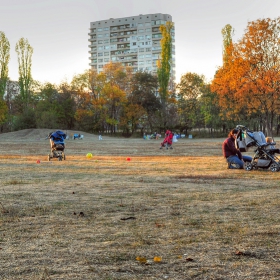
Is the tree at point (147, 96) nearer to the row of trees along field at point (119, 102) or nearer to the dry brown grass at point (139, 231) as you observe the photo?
the row of trees along field at point (119, 102)

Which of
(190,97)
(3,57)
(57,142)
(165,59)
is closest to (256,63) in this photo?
(57,142)

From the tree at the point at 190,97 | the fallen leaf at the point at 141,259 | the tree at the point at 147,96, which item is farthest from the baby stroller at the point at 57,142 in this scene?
the tree at the point at 190,97

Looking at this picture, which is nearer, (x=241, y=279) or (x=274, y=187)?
(x=241, y=279)

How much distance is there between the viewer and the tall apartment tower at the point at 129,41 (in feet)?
411

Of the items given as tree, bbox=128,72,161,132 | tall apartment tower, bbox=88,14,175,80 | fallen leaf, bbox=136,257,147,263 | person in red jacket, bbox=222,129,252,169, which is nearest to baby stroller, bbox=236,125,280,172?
person in red jacket, bbox=222,129,252,169

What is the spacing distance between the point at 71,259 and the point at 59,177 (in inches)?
302

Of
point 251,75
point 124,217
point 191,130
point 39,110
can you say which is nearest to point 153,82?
point 191,130

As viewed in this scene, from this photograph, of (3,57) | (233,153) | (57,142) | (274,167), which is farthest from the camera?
(3,57)

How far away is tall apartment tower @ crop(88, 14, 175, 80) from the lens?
411 feet

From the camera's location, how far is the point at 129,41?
129000mm

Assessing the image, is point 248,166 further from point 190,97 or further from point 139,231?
point 190,97

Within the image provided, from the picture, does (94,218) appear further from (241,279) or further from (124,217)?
(241,279)

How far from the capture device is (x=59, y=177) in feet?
38.4

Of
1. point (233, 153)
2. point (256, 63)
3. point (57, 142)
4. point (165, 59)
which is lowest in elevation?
point (233, 153)
